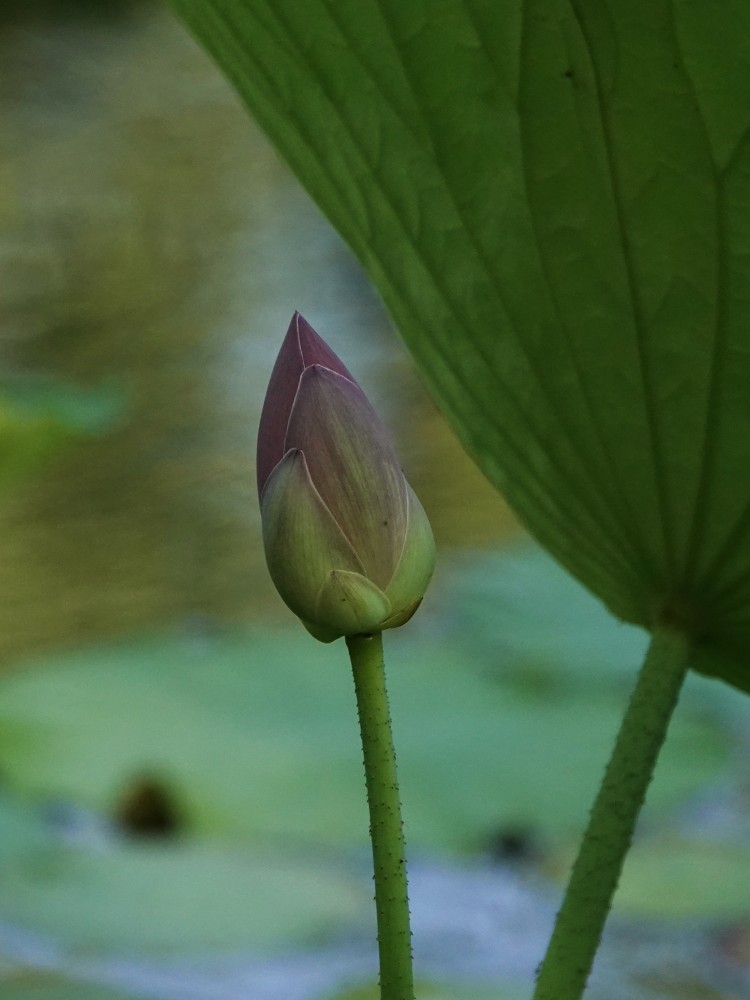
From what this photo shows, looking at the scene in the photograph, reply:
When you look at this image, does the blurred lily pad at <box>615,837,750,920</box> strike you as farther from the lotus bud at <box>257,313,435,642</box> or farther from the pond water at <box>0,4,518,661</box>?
the pond water at <box>0,4,518,661</box>

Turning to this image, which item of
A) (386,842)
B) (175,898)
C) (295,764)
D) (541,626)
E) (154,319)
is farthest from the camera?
(154,319)

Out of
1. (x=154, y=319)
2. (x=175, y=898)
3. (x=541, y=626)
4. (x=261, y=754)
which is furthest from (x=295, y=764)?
(x=154, y=319)

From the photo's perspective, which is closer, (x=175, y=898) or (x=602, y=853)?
(x=602, y=853)

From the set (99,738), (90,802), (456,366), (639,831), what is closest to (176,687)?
(99,738)

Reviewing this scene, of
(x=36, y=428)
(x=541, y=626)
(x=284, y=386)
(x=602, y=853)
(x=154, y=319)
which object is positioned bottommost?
(x=602, y=853)

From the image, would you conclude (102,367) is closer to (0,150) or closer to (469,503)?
(0,150)

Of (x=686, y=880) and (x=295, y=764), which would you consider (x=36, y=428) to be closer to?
(x=295, y=764)

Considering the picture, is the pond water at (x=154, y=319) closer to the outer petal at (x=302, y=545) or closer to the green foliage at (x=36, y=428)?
the green foliage at (x=36, y=428)
